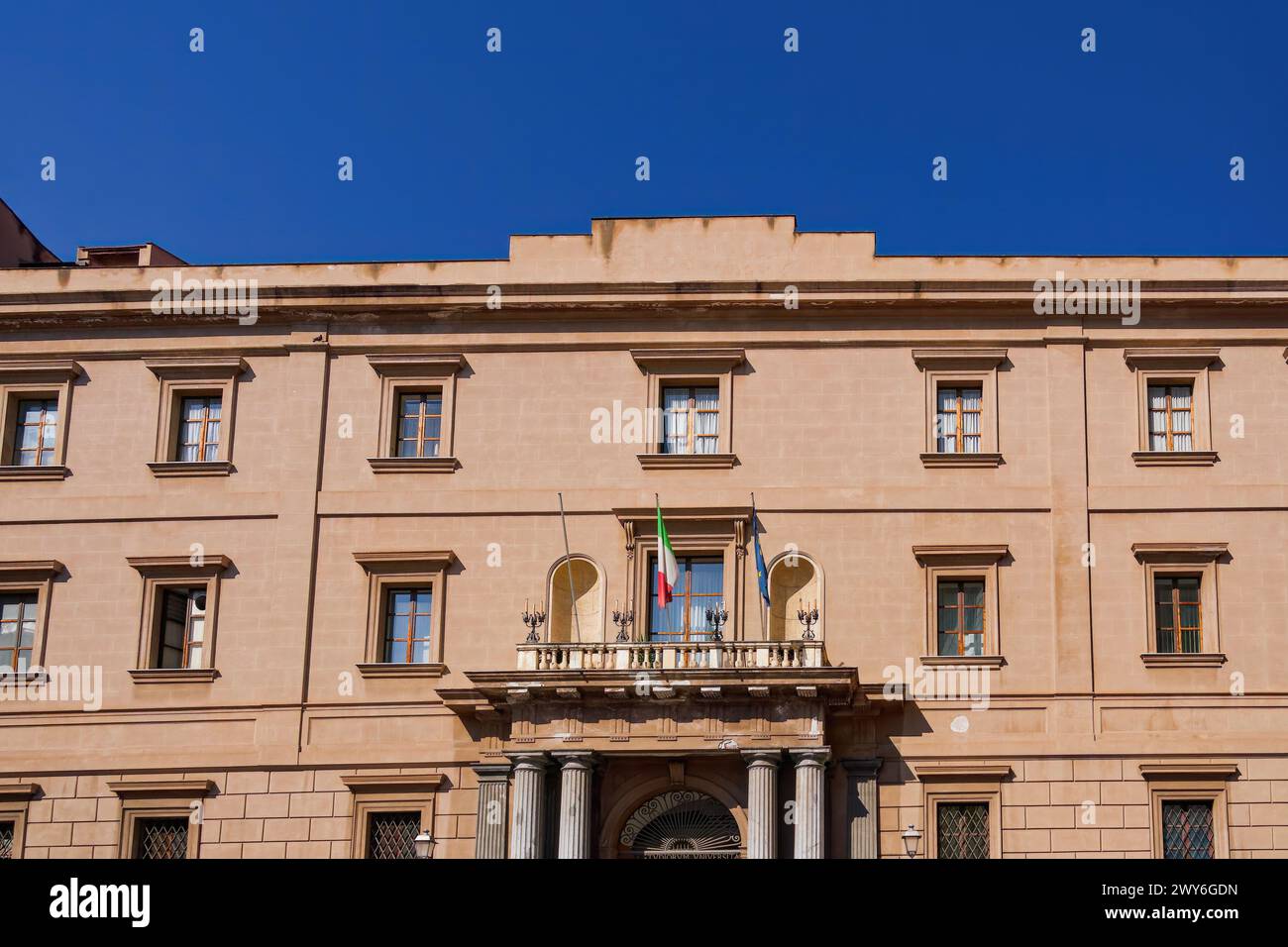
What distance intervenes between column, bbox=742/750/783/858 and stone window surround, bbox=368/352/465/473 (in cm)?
796

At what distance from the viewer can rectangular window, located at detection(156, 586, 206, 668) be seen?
3303 centimetres

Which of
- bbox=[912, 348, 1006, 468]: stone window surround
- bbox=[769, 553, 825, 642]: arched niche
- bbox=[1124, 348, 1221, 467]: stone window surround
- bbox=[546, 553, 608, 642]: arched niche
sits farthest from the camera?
bbox=[912, 348, 1006, 468]: stone window surround

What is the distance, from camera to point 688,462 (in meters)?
32.9

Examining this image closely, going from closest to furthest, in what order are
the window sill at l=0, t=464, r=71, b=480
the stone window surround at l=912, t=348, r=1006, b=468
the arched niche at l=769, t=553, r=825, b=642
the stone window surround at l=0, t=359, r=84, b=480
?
1. the arched niche at l=769, t=553, r=825, b=642
2. the stone window surround at l=912, t=348, r=1006, b=468
3. the window sill at l=0, t=464, r=71, b=480
4. the stone window surround at l=0, t=359, r=84, b=480

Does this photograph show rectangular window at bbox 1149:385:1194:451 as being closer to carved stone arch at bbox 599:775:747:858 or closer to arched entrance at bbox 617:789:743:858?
carved stone arch at bbox 599:775:747:858

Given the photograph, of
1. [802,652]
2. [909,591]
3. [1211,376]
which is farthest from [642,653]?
[1211,376]

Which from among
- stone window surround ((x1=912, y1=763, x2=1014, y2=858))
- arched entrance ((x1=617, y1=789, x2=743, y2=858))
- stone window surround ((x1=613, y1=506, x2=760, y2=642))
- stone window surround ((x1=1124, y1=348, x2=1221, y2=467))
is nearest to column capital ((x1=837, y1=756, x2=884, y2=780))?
stone window surround ((x1=912, y1=763, x2=1014, y2=858))

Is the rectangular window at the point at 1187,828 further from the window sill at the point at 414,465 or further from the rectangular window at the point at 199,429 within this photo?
the rectangular window at the point at 199,429

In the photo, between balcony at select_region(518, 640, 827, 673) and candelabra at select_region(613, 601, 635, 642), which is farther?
candelabra at select_region(613, 601, 635, 642)

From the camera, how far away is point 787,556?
32.4 m

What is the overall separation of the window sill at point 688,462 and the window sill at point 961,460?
11.0 feet
